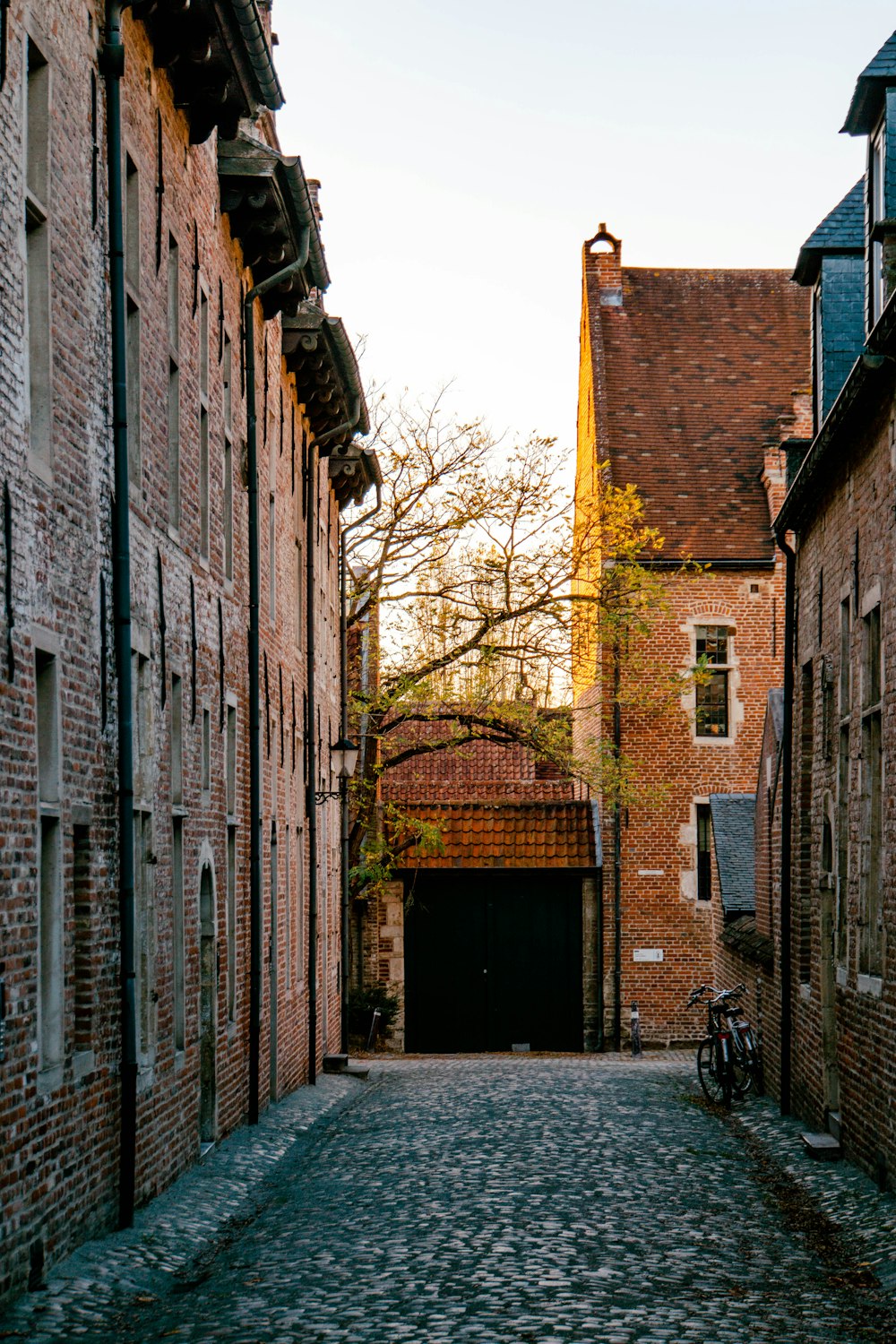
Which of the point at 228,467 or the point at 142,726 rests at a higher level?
the point at 228,467

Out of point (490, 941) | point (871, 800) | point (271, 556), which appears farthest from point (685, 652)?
point (871, 800)

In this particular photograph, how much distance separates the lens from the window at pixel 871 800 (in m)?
12.0

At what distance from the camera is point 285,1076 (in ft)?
58.8

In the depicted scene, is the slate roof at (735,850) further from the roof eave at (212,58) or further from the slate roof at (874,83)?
the roof eave at (212,58)

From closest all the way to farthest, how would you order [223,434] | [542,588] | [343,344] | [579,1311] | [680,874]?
[579,1311], [223,434], [343,344], [542,588], [680,874]

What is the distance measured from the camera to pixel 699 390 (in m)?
34.2

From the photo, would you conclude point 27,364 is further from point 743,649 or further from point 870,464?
point 743,649

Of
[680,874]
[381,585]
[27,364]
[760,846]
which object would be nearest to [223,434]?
[27,364]

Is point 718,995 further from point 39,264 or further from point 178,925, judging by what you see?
point 39,264

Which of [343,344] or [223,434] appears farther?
[343,344]

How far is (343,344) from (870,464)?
28.6 ft

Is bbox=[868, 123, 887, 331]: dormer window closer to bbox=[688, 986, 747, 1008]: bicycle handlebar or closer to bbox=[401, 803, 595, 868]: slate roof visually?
bbox=[688, 986, 747, 1008]: bicycle handlebar

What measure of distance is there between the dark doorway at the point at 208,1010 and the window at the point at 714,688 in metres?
19.1

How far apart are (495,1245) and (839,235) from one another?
9.51 m
